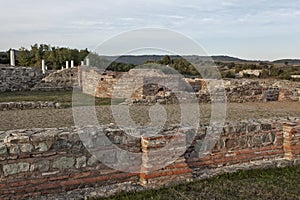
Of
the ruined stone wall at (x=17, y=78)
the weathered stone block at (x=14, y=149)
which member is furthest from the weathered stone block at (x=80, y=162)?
the ruined stone wall at (x=17, y=78)

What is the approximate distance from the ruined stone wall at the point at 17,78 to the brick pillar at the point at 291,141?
15.9 meters

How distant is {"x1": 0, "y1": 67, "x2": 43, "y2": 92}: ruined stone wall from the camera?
18078 mm

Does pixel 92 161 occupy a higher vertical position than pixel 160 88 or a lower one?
lower

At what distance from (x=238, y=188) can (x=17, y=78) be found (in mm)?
16935

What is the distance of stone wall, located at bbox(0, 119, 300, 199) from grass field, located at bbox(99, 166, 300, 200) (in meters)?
0.16

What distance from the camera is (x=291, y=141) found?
17.0ft

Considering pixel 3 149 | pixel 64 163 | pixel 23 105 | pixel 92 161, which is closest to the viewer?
pixel 3 149

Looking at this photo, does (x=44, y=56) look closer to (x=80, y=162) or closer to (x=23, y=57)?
(x=23, y=57)

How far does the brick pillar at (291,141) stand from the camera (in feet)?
16.8

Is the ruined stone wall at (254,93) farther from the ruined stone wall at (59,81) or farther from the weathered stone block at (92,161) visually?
the weathered stone block at (92,161)

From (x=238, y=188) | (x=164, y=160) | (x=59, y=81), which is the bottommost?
(x=238, y=188)

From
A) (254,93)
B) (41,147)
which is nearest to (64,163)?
(41,147)

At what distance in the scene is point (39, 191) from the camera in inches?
144

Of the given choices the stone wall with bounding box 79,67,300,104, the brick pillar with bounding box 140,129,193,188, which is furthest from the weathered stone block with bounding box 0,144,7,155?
the stone wall with bounding box 79,67,300,104
